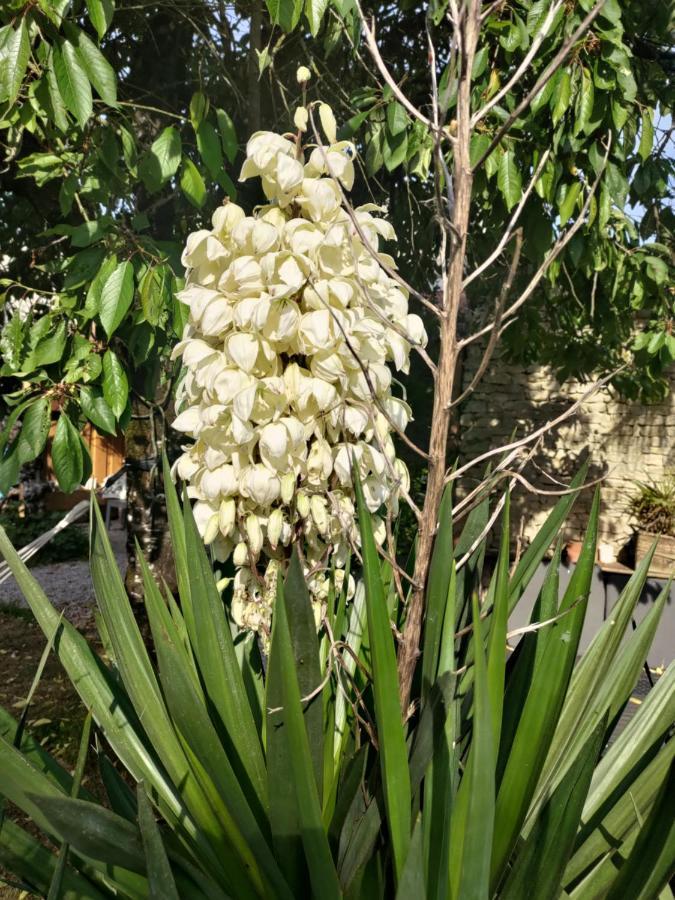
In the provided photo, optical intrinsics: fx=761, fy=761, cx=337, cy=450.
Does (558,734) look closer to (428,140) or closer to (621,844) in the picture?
(621,844)

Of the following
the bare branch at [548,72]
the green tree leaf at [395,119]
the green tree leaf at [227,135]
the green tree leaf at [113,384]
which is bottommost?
the green tree leaf at [113,384]

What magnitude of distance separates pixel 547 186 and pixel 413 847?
1.87 meters

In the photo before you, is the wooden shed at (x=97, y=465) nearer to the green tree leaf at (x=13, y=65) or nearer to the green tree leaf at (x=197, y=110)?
the green tree leaf at (x=197, y=110)

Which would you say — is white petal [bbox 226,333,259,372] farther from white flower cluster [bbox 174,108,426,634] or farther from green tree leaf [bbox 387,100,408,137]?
green tree leaf [bbox 387,100,408,137]

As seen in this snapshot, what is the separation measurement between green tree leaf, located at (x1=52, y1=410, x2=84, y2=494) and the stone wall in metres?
4.75

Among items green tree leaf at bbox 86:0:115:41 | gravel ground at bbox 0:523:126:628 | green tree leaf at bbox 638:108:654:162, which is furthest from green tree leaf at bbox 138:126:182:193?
gravel ground at bbox 0:523:126:628

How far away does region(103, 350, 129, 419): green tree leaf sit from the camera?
1.76 meters

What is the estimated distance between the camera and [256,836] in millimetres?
883

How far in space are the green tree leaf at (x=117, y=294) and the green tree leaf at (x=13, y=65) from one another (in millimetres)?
379

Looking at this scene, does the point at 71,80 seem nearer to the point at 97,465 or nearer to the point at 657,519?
the point at 657,519

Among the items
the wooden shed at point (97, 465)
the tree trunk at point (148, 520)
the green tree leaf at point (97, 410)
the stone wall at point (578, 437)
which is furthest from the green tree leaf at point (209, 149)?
the wooden shed at point (97, 465)

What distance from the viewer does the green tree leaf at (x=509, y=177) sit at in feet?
6.77

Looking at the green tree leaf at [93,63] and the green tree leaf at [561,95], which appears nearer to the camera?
the green tree leaf at [93,63]

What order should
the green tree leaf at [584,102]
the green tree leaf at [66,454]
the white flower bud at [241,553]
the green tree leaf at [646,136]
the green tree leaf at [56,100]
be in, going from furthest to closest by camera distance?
the green tree leaf at [646,136] < the green tree leaf at [584,102] < the green tree leaf at [66,454] < the green tree leaf at [56,100] < the white flower bud at [241,553]
